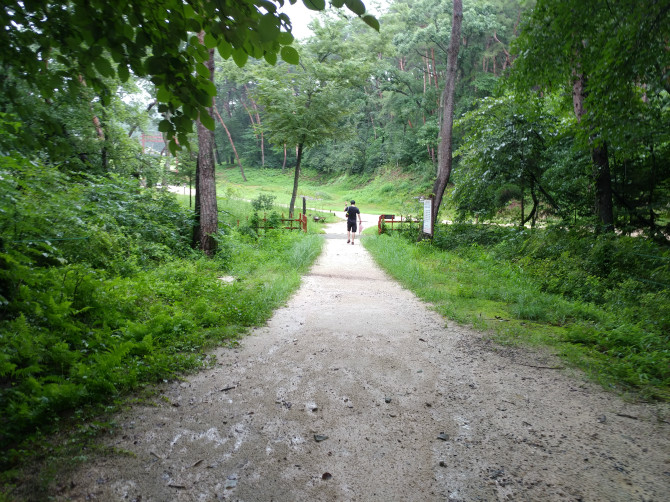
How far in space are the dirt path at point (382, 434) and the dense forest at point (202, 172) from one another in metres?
0.65

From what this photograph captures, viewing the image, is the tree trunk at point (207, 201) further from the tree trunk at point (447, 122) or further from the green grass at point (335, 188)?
the green grass at point (335, 188)

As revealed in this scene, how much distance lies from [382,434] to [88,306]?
3.52m

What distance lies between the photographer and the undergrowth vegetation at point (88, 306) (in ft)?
9.82

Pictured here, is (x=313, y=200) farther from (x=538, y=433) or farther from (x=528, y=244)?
(x=538, y=433)

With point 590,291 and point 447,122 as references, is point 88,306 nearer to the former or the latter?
point 590,291

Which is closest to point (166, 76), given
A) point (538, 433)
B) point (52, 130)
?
point (52, 130)

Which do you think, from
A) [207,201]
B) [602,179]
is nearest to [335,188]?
[207,201]

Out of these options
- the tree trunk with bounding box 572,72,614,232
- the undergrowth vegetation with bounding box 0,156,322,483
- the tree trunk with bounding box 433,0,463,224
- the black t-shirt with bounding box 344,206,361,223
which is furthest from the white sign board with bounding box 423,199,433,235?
the undergrowth vegetation with bounding box 0,156,322,483

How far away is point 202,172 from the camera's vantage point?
9.88m

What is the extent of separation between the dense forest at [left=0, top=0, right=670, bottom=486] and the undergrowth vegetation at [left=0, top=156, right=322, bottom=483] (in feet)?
0.09

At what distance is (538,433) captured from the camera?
9.86 feet

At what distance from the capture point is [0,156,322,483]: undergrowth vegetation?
299 centimetres

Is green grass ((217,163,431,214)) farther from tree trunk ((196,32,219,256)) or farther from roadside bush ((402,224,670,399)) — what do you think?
tree trunk ((196,32,219,256))

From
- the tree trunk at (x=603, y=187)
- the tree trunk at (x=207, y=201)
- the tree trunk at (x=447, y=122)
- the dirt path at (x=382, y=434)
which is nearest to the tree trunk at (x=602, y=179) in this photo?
the tree trunk at (x=603, y=187)
